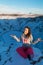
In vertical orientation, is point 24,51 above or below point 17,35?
below

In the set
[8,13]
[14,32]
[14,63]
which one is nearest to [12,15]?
[8,13]

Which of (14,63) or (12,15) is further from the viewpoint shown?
(12,15)

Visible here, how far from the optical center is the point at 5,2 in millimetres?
2377

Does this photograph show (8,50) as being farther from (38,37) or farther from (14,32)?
(38,37)

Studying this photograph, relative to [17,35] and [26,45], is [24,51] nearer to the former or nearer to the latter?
[26,45]

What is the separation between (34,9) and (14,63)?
629 mm

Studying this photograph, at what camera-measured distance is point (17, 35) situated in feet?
7.59

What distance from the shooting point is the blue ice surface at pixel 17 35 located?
2252mm

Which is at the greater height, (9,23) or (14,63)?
(9,23)

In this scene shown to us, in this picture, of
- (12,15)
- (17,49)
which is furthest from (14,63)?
(12,15)

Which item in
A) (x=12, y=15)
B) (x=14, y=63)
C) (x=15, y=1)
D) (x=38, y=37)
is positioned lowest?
(x=14, y=63)

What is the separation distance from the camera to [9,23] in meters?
2.39

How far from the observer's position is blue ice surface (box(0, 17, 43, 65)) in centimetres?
225

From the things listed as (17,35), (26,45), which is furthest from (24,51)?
(17,35)
